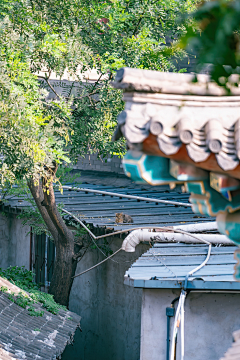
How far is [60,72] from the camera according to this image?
865 centimetres

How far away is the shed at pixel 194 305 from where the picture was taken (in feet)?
20.8

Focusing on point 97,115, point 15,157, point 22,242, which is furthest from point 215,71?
point 22,242

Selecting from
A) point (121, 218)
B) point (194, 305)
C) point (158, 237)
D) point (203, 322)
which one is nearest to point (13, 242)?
point (121, 218)

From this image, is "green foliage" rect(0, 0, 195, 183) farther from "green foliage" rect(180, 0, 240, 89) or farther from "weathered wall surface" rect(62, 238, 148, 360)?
"green foliage" rect(180, 0, 240, 89)

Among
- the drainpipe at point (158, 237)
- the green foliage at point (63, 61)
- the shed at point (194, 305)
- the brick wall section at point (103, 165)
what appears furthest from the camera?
the brick wall section at point (103, 165)

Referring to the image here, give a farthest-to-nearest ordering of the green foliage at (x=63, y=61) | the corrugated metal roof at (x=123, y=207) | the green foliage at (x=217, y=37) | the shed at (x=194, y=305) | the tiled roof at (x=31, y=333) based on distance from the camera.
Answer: the corrugated metal roof at (x=123, y=207) < the green foliage at (x=63, y=61) < the tiled roof at (x=31, y=333) < the shed at (x=194, y=305) < the green foliage at (x=217, y=37)

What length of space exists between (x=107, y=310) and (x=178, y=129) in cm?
970

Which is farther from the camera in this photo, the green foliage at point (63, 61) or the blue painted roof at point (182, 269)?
the green foliage at point (63, 61)

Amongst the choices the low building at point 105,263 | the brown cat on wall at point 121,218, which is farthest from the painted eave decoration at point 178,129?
the brown cat on wall at point 121,218

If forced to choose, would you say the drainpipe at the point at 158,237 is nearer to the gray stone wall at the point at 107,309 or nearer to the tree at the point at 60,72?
the gray stone wall at the point at 107,309

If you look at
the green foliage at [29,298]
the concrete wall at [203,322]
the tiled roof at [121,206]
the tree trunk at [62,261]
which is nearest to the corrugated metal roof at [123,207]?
the tiled roof at [121,206]

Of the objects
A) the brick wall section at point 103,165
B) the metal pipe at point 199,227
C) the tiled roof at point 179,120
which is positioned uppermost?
the brick wall section at point 103,165

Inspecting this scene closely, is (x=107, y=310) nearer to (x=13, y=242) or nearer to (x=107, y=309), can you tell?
(x=107, y=309)

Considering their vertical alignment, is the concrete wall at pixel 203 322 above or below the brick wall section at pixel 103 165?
below
